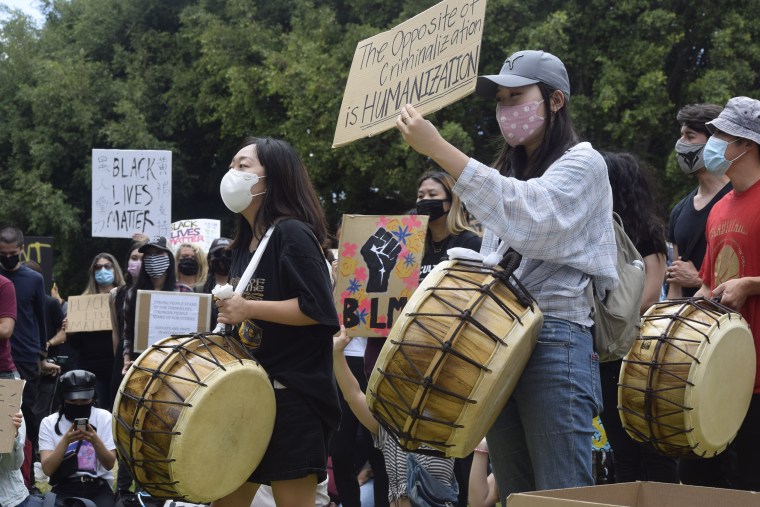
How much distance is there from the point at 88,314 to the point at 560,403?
7.85m

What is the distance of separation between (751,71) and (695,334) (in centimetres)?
1591

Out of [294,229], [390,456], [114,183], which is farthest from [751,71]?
[294,229]

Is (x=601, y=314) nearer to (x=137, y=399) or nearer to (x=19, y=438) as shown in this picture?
(x=137, y=399)

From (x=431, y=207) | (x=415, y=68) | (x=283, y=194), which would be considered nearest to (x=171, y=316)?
(x=431, y=207)

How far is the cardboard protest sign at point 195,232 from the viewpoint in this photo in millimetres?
11984

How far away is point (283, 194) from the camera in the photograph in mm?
4566

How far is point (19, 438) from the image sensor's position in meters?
6.68

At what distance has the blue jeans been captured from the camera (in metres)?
3.28

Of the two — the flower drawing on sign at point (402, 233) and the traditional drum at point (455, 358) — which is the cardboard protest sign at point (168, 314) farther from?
the traditional drum at point (455, 358)

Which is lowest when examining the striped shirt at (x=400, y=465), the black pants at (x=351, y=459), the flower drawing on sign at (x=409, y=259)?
the black pants at (x=351, y=459)

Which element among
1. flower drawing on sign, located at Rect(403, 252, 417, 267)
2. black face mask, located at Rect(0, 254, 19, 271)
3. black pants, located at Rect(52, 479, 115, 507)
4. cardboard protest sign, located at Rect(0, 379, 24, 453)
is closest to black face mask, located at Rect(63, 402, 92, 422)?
black pants, located at Rect(52, 479, 115, 507)

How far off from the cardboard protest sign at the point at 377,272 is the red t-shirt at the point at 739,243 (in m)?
1.85

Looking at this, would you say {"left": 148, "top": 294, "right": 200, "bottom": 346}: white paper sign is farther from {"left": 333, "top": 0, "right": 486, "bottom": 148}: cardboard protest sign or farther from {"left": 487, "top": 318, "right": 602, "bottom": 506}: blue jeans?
{"left": 487, "top": 318, "right": 602, "bottom": 506}: blue jeans

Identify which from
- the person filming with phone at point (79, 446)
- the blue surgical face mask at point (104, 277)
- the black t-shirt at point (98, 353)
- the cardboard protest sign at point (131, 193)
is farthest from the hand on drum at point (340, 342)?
the blue surgical face mask at point (104, 277)
